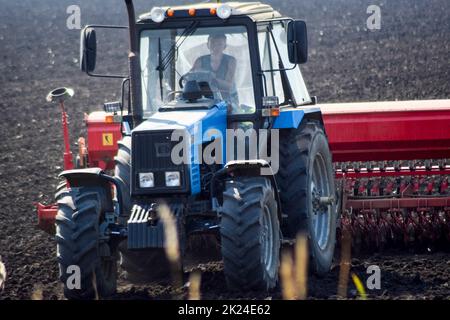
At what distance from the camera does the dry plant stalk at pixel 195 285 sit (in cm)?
793

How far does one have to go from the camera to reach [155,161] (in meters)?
8.03

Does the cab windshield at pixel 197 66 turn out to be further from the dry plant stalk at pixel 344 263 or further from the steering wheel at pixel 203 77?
the dry plant stalk at pixel 344 263

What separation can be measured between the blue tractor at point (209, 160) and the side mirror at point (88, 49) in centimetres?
1

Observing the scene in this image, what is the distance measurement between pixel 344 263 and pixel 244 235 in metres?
2.31

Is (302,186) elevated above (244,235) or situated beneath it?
elevated above

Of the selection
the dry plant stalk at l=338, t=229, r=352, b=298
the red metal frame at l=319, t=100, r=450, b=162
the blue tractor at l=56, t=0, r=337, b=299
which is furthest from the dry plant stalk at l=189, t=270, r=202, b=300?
the red metal frame at l=319, t=100, r=450, b=162

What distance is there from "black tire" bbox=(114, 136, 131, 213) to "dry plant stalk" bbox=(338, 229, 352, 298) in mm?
1672

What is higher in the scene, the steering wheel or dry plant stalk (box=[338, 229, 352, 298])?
the steering wheel

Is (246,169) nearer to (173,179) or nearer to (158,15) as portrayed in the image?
(173,179)

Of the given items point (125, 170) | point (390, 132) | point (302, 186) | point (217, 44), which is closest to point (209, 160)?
point (125, 170)

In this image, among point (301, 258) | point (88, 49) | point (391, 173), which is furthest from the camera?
point (391, 173)

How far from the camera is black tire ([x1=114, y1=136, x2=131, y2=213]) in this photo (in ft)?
27.4

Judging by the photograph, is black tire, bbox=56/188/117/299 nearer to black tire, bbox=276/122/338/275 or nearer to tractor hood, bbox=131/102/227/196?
tractor hood, bbox=131/102/227/196
